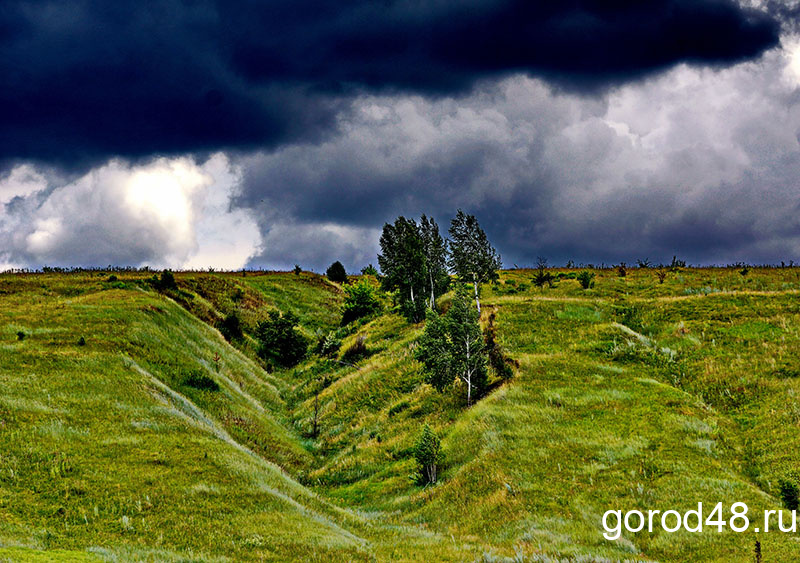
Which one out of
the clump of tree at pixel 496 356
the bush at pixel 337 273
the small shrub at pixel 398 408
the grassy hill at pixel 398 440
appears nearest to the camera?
the grassy hill at pixel 398 440

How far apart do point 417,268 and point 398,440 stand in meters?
32.9

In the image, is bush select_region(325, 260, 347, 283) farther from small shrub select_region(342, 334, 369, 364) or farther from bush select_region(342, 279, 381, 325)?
small shrub select_region(342, 334, 369, 364)

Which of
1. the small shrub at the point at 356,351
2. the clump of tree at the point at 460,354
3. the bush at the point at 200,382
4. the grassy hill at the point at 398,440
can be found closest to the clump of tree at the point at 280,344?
the small shrub at the point at 356,351

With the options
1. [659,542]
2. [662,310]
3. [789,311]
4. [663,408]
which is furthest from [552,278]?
[659,542]

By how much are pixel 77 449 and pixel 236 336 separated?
4573 cm

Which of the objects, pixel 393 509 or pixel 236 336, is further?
pixel 236 336

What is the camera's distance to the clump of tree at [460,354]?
30609 mm

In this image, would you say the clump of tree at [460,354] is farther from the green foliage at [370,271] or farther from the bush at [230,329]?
the green foliage at [370,271]

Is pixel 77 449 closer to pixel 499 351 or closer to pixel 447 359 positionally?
pixel 447 359

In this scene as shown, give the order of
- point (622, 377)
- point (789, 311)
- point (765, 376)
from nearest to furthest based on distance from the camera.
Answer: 1. point (765, 376)
2. point (622, 377)
3. point (789, 311)

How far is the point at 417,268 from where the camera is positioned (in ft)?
200

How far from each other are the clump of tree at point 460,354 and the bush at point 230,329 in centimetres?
3645

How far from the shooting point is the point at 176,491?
15.5 m

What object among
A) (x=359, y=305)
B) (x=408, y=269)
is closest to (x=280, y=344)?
(x=359, y=305)
